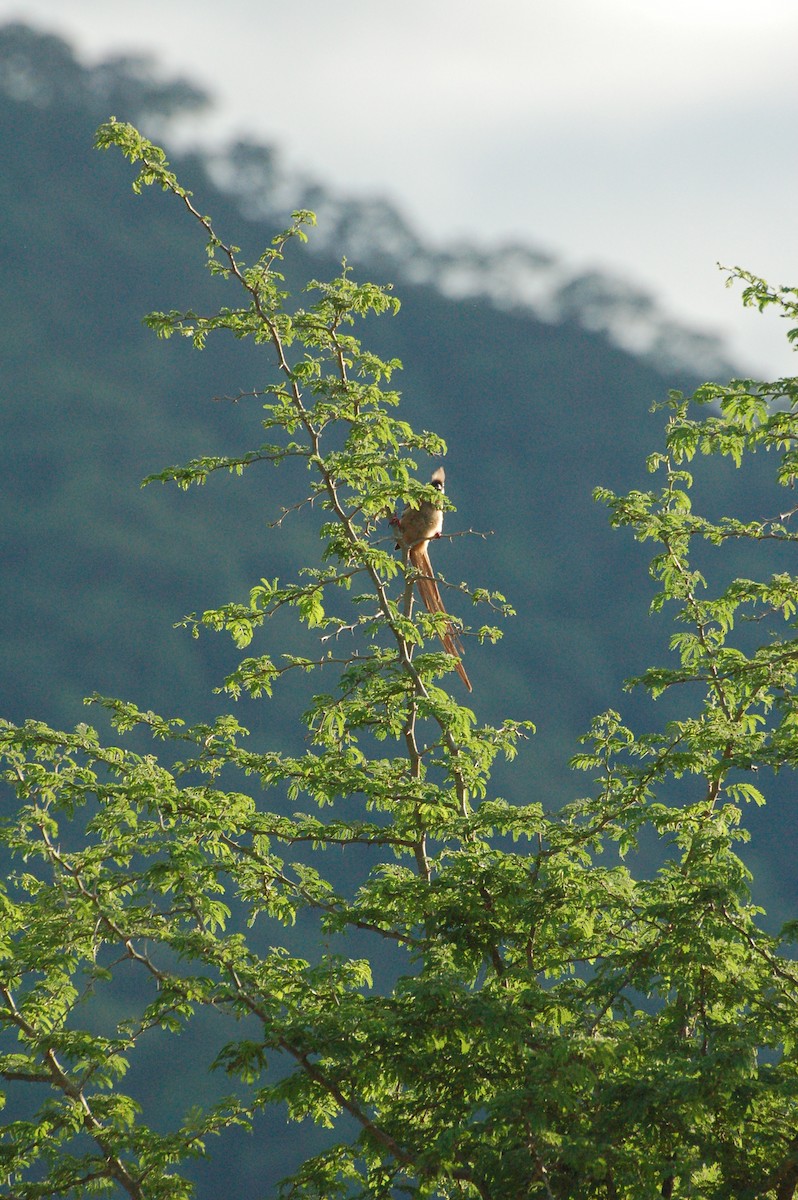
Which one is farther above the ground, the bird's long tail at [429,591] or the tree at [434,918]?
the bird's long tail at [429,591]

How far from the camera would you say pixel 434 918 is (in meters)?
5.60

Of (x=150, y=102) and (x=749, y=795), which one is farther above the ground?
(x=150, y=102)

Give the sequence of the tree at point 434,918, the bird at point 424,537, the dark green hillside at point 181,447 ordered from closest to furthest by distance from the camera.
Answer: the tree at point 434,918
the bird at point 424,537
the dark green hillside at point 181,447

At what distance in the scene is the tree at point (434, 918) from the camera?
488cm

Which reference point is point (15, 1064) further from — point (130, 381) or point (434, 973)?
point (130, 381)

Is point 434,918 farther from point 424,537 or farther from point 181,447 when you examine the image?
point 181,447

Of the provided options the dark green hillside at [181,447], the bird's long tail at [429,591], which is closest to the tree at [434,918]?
the bird's long tail at [429,591]

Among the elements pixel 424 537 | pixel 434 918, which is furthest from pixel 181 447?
pixel 434 918

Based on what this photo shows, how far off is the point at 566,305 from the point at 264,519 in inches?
329

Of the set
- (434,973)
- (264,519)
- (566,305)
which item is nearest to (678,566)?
(434,973)

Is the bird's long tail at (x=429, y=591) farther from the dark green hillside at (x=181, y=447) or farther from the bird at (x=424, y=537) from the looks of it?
the dark green hillside at (x=181, y=447)

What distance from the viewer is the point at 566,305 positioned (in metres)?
26.2

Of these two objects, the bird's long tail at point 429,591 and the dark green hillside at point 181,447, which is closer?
the bird's long tail at point 429,591

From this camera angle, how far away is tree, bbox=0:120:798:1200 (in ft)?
16.0
